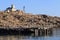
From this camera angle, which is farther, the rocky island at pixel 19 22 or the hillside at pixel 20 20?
the hillside at pixel 20 20

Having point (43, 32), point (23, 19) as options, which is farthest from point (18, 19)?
point (43, 32)

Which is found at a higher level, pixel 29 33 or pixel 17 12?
pixel 17 12

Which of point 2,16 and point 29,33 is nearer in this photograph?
point 29,33

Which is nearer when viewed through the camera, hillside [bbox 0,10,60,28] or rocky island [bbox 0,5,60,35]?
rocky island [bbox 0,5,60,35]

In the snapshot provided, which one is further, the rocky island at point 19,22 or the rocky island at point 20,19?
the rocky island at point 20,19

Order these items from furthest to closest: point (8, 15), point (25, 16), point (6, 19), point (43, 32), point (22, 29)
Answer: point (25, 16) → point (8, 15) → point (6, 19) → point (43, 32) → point (22, 29)

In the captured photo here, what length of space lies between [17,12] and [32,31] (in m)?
57.8

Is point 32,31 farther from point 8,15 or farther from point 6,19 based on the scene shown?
point 8,15

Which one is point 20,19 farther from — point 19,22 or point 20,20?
point 19,22

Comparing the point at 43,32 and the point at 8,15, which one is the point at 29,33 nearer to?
the point at 43,32

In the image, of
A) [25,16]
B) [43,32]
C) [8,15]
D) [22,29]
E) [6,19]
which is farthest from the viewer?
[25,16]

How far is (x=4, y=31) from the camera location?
89.2 meters

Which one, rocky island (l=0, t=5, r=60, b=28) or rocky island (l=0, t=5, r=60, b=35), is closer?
rocky island (l=0, t=5, r=60, b=35)

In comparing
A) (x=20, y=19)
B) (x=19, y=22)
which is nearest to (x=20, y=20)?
(x=20, y=19)
